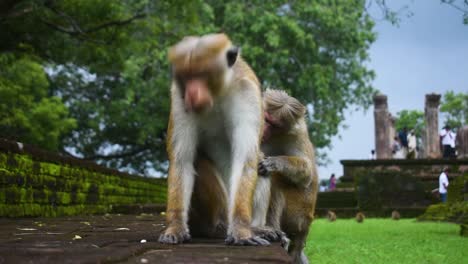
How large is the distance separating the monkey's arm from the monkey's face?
33.5 inches

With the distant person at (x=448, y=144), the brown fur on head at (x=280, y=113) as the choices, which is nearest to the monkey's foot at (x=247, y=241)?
the brown fur on head at (x=280, y=113)

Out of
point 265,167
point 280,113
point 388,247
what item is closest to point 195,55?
point 265,167

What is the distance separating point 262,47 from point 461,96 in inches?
1410

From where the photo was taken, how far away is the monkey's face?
11.6 ft

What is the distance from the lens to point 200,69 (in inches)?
141

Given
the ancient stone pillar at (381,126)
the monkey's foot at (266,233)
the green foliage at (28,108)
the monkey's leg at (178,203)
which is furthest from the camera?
the ancient stone pillar at (381,126)

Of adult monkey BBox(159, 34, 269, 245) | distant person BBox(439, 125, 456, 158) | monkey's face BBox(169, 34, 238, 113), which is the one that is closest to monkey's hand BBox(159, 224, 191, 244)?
adult monkey BBox(159, 34, 269, 245)

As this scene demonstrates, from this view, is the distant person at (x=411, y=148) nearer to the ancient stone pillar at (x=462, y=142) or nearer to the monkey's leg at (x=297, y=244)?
the ancient stone pillar at (x=462, y=142)

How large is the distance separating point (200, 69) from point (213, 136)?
0.73 m

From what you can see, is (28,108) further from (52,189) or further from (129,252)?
(129,252)

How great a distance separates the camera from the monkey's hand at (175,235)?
3863mm

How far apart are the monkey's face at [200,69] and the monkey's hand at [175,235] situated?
2.30 feet

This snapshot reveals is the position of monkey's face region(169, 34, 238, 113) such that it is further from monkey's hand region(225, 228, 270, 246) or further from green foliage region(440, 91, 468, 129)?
green foliage region(440, 91, 468, 129)

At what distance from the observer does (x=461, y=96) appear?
5875 centimetres
